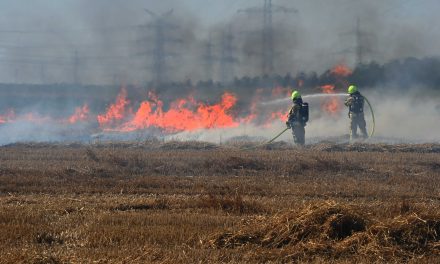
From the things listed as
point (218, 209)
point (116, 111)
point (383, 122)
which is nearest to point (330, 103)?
point (383, 122)

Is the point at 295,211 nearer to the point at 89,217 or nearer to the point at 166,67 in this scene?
the point at 89,217

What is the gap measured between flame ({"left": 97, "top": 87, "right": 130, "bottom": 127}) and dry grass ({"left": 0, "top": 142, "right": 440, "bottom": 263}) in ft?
65.8

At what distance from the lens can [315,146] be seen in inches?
935

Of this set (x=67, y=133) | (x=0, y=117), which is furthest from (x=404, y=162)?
(x=0, y=117)

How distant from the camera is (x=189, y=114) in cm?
3603

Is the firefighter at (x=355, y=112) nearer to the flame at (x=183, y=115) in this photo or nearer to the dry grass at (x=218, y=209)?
the dry grass at (x=218, y=209)

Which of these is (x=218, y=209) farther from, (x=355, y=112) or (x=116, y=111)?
(x=116, y=111)

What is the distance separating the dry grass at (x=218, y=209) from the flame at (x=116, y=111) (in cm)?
2007

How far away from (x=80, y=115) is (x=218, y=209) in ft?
107

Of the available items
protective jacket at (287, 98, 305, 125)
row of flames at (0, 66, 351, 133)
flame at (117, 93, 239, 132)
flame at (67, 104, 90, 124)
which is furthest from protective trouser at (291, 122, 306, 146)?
flame at (67, 104, 90, 124)

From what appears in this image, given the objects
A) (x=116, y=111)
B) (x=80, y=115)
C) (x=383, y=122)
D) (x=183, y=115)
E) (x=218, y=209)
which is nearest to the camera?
(x=218, y=209)

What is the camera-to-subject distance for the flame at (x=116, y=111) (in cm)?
3984

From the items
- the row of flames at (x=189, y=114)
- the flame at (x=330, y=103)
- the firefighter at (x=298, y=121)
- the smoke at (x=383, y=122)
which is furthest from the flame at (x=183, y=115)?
the firefighter at (x=298, y=121)

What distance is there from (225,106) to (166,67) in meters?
Answer: 8.10
